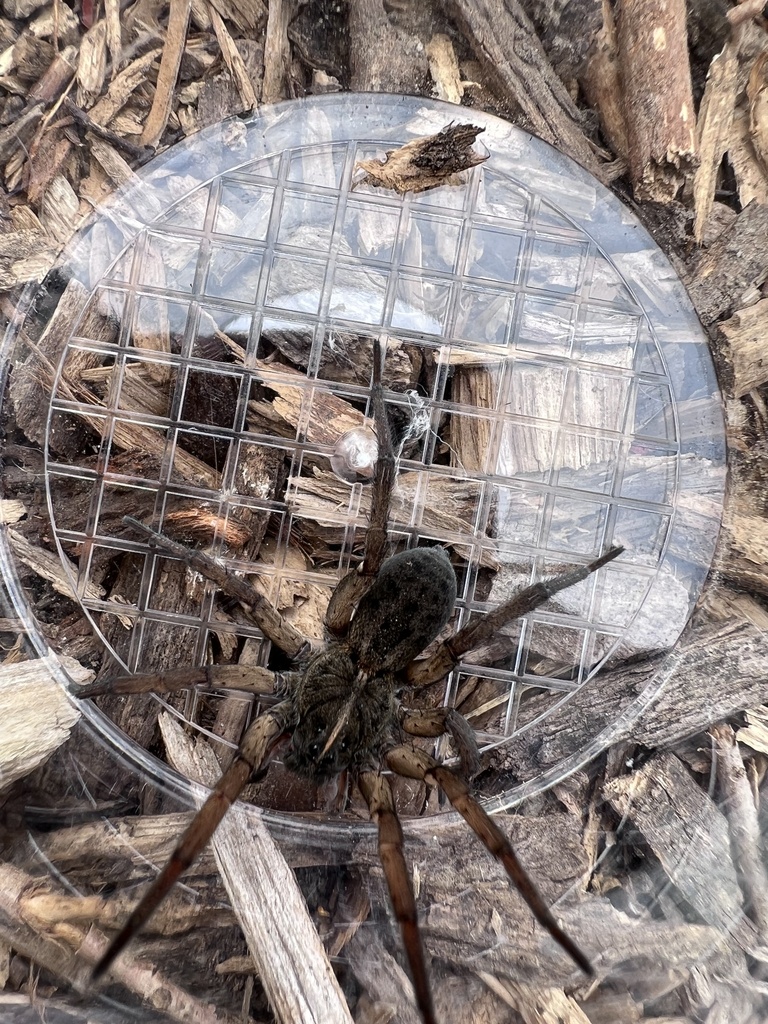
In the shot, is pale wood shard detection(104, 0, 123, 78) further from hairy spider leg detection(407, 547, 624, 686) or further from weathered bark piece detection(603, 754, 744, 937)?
weathered bark piece detection(603, 754, 744, 937)

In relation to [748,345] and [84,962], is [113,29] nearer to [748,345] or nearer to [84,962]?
[748,345]

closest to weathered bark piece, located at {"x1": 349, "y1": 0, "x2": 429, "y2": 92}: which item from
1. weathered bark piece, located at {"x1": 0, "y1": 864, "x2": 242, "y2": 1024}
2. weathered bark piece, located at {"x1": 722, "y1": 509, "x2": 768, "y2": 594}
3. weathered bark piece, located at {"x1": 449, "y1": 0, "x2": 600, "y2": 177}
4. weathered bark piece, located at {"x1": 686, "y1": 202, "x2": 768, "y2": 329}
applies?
weathered bark piece, located at {"x1": 449, "y1": 0, "x2": 600, "y2": 177}

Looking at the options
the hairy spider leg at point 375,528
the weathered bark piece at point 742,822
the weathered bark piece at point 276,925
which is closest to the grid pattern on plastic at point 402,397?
the hairy spider leg at point 375,528

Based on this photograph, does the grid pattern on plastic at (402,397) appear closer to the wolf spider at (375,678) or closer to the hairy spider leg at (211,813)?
the wolf spider at (375,678)

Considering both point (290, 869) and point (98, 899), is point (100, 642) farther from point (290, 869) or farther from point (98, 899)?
point (290, 869)

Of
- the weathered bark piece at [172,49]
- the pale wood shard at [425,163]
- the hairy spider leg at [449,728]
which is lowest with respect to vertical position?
the hairy spider leg at [449,728]

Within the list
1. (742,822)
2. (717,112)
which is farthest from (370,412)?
(742,822)

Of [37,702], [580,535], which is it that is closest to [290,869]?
[37,702]
